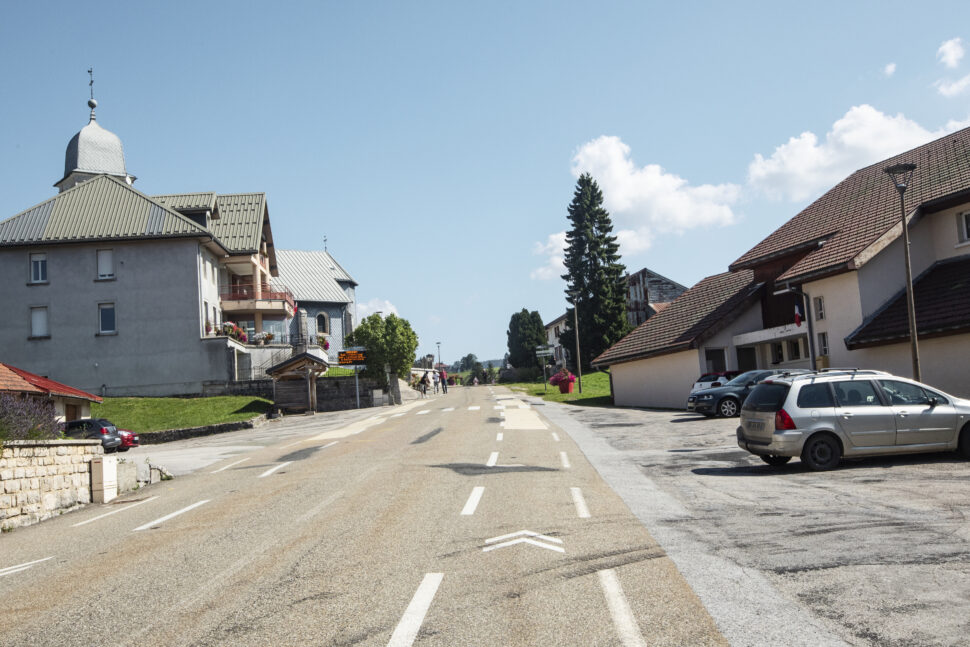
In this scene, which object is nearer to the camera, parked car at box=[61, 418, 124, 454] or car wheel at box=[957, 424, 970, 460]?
car wheel at box=[957, 424, 970, 460]

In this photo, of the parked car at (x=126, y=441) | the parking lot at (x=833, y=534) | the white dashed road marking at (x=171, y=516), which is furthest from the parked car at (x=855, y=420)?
the parked car at (x=126, y=441)

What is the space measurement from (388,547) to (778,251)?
92.0 ft

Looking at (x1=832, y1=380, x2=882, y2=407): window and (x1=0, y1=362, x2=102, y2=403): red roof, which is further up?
(x1=0, y1=362, x2=102, y2=403): red roof

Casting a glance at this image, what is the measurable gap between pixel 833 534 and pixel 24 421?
1312 centimetres

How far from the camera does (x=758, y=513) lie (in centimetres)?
933

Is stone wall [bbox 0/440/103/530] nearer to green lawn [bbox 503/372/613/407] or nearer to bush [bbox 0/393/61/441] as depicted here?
bush [bbox 0/393/61/441]

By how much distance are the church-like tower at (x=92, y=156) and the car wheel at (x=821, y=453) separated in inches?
2290

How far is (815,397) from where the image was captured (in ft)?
43.4

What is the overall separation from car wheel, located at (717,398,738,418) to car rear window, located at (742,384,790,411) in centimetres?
1111

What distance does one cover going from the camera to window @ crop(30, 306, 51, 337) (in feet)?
142

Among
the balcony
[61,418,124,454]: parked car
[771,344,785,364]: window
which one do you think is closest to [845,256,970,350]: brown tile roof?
[771,344,785,364]: window

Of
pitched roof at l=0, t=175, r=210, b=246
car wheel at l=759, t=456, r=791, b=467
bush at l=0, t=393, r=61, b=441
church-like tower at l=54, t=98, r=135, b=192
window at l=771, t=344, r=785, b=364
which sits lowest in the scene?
car wheel at l=759, t=456, r=791, b=467

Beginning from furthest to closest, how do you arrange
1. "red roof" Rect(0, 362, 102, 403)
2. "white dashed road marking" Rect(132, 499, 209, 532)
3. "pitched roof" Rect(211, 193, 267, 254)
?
"pitched roof" Rect(211, 193, 267, 254) < "red roof" Rect(0, 362, 102, 403) < "white dashed road marking" Rect(132, 499, 209, 532)

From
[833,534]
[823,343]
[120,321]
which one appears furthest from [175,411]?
[833,534]
